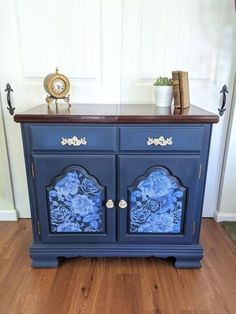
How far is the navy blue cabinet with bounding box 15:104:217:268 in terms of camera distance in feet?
4.14

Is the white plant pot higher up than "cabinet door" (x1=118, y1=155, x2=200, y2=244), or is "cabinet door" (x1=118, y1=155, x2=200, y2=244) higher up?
the white plant pot

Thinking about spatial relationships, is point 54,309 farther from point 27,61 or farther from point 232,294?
point 27,61

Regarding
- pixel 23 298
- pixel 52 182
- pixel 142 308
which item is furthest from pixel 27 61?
pixel 142 308

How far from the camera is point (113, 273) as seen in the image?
1453 mm

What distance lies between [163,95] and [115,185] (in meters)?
0.59

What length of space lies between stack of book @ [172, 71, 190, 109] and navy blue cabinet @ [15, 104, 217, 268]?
207 mm

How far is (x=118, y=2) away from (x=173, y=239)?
56.1 inches

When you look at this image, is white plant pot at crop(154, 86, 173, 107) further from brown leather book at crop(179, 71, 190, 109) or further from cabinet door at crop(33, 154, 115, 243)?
cabinet door at crop(33, 154, 115, 243)

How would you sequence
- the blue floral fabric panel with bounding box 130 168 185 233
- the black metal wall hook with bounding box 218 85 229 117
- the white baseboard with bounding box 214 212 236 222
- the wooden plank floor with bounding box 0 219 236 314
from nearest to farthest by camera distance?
the wooden plank floor with bounding box 0 219 236 314, the blue floral fabric panel with bounding box 130 168 185 233, the black metal wall hook with bounding box 218 85 229 117, the white baseboard with bounding box 214 212 236 222

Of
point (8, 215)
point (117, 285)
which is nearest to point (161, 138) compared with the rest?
point (117, 285)

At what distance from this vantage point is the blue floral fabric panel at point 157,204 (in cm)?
135

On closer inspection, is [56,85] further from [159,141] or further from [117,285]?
[117,285]

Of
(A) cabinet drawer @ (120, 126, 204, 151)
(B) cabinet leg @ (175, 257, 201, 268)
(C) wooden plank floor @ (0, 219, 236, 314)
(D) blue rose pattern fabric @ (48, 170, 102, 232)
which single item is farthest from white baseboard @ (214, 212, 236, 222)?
(D) blue rose pattern fabric @ (48, 170, 102, 232)

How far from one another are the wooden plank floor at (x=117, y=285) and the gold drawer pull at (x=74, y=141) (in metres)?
0.74
